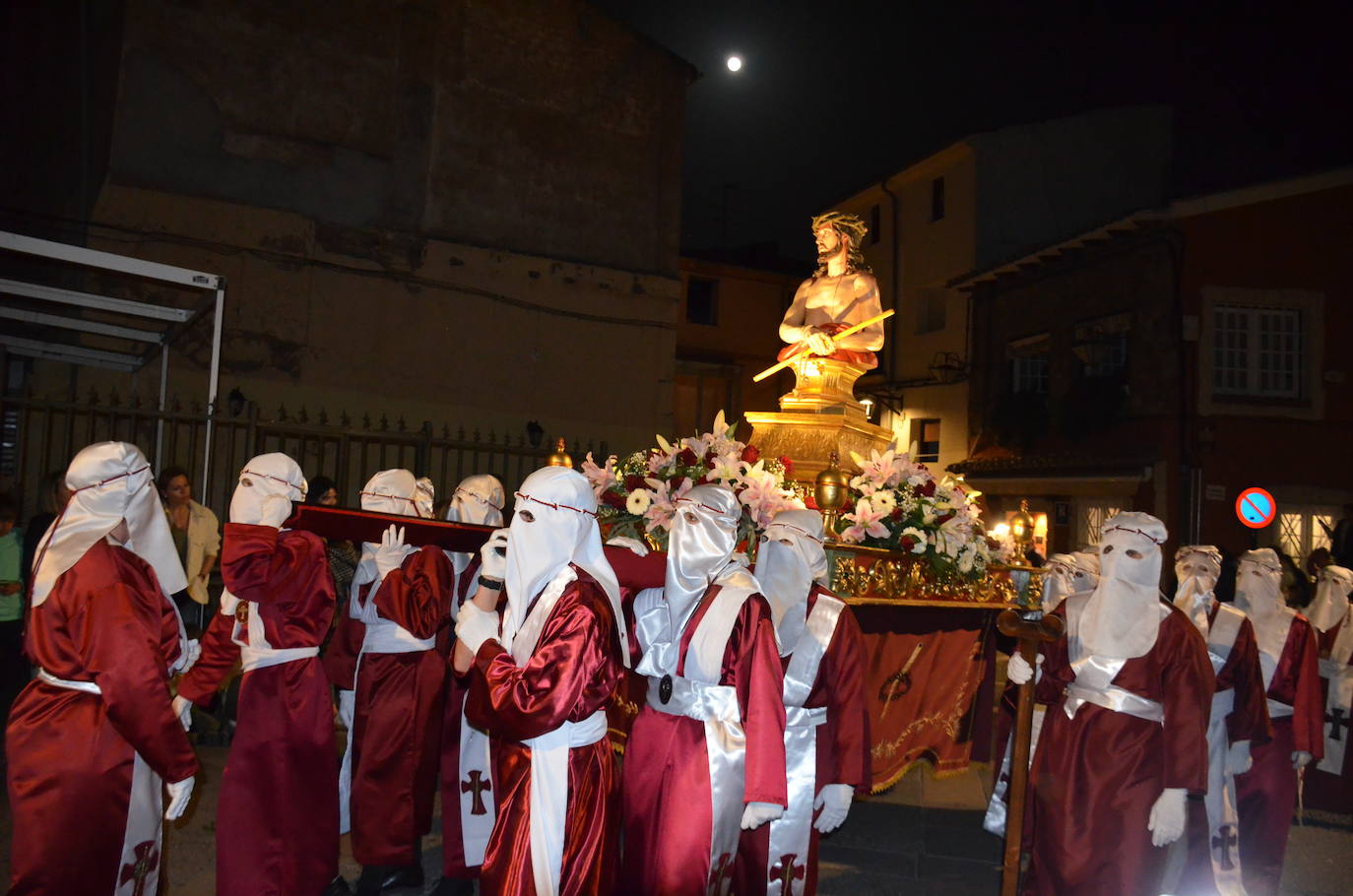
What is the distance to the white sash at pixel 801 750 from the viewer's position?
13.8ft

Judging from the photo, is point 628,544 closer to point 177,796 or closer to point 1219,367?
point 177,796

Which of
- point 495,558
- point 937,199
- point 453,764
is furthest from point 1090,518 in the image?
point 495,558

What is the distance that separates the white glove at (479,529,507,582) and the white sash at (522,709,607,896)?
604 millimetres

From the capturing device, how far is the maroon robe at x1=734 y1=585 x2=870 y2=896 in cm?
418

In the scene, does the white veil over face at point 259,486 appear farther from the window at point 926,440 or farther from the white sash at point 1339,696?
the window at point 926,440

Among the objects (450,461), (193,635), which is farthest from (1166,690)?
(450,461)

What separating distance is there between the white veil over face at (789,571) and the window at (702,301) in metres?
21.9

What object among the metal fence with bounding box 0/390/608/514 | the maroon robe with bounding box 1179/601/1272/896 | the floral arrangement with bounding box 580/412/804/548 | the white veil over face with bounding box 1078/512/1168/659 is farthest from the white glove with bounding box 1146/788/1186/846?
the metal fence with bounding box 0/390/608/514

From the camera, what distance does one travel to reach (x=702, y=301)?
87.0ft

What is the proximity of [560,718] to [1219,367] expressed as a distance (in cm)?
1785

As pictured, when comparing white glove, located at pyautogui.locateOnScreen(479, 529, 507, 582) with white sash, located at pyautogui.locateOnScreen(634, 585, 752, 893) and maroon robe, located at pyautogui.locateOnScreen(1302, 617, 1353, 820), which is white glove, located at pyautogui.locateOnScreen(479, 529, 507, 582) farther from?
maroon robe, located at pyautogui.locateOnScreen(1302, 617, 1353, 820)

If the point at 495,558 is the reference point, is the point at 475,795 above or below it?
below

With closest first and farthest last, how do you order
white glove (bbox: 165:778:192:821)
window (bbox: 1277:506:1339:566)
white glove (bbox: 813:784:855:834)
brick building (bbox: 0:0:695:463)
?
white glove (bbox: 165:778:192:821) → white glove (bbox: 813:784:855:834) → brick building (bbox: 0:0:695:463) → window (bbox: 1277:506:1339:566)

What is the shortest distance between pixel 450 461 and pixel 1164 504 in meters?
12.5
